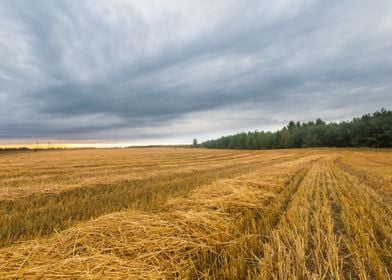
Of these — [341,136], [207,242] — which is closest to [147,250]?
[207,242]

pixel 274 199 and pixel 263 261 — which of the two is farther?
pixel 274 199

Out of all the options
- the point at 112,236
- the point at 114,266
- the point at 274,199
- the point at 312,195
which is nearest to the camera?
the point at 114,266

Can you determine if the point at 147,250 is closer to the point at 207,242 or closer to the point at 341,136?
the point at 207,242

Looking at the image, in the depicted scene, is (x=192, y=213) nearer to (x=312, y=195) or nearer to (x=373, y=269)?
(x=373, y=269)

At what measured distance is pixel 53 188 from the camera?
9594mm

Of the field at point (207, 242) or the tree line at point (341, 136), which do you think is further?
the tree line at point (341, 136)

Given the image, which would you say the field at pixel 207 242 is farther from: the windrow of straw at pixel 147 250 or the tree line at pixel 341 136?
the tree line at pixel 341 136

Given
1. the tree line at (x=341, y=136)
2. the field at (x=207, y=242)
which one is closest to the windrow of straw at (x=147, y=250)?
the field at (x=207, y=242)

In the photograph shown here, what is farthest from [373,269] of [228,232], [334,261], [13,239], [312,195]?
[13,239]

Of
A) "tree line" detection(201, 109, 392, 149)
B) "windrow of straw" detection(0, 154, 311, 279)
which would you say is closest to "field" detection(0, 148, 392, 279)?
"windrow of straw" detection(0, 154, 311, 279)

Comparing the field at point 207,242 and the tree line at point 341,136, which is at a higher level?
the tree line at point 341,136

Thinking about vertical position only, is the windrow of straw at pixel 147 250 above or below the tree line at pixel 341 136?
below

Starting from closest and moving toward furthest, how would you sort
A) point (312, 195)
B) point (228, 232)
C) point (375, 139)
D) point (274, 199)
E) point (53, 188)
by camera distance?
1. point (228, 232)
2. point (274, 199)
3. point (312, 195)
4. point (53, 188)
5. point (375, 139)

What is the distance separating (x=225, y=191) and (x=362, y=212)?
12.1ft
